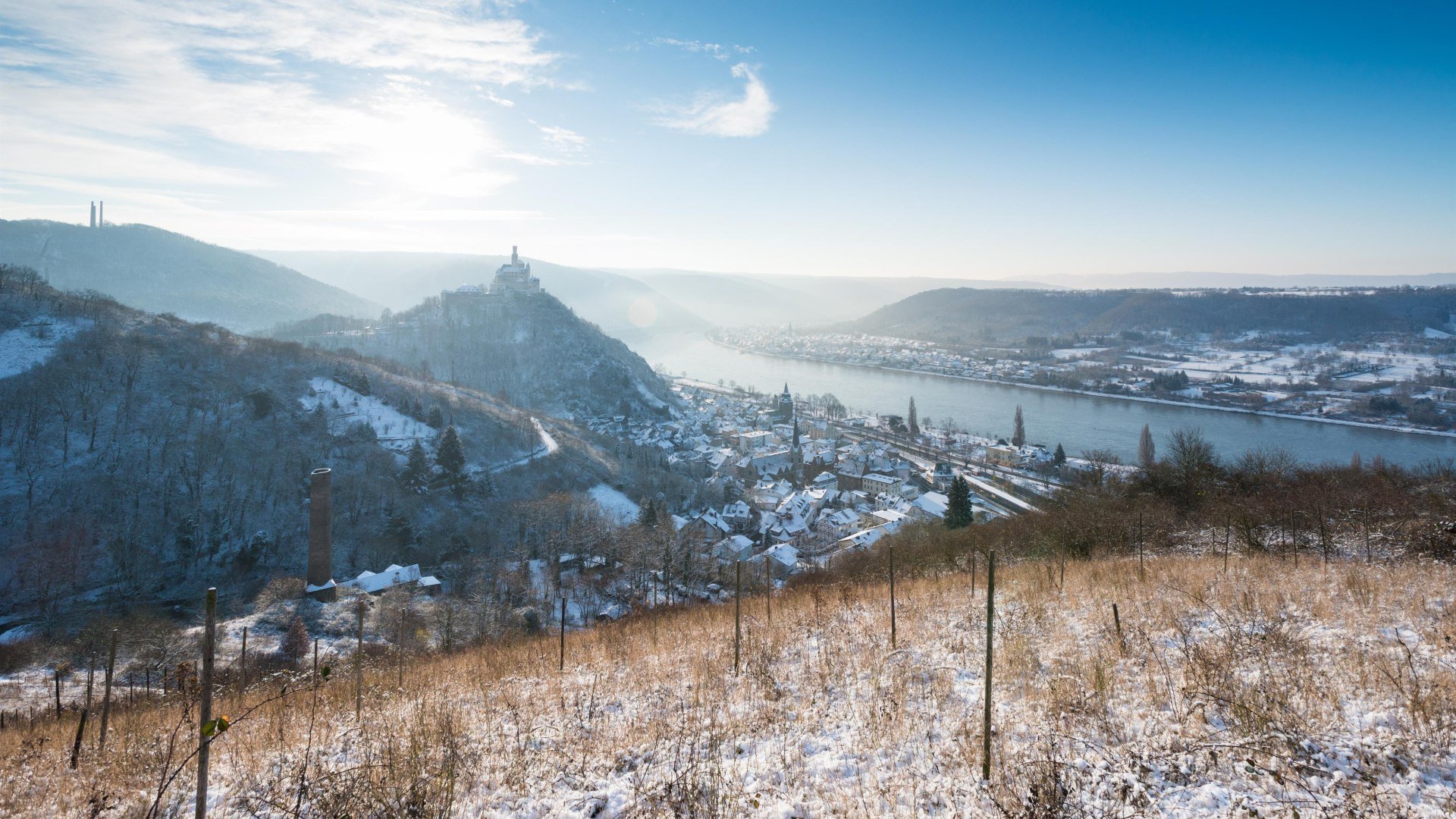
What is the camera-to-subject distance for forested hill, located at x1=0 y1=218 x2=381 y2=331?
9294 centimetres

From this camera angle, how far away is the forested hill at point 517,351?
63.7 m

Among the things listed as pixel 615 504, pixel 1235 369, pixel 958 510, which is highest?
pixel 1235 369

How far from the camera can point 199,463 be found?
2902 cm

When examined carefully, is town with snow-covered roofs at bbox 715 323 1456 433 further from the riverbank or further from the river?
the river

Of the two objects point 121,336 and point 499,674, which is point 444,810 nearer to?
point 499,674

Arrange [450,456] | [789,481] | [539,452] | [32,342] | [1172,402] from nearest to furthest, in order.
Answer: [32,342] < [450,456] < [539,452] < [789,481] < [1172,402]

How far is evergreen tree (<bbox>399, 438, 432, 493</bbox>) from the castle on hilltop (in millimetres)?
43887

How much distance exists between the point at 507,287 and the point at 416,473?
4727 cm

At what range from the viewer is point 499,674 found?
577cm

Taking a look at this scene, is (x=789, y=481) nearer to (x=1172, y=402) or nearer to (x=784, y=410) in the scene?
(x=784, y=410)

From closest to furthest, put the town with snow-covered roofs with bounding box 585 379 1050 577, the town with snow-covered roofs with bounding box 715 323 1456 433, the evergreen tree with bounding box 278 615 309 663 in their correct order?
the evergreen tree with bounding box 278 615 309 663 < the town with snow-covered roofs with bounding box 585 379 1050 577 < the town with snow-covered roofs with bounding box 715 323 1456 433

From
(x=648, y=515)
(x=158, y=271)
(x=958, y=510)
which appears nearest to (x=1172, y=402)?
(x=958, y=510)

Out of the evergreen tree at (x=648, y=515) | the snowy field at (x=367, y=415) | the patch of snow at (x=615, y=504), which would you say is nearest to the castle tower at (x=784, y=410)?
the patch of snow at (x=615, y=504)

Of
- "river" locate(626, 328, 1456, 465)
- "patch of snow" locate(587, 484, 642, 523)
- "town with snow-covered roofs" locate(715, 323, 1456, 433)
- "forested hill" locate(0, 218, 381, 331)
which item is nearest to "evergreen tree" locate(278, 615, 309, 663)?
"patch of snow" locate(587, 484, 642, 523)
